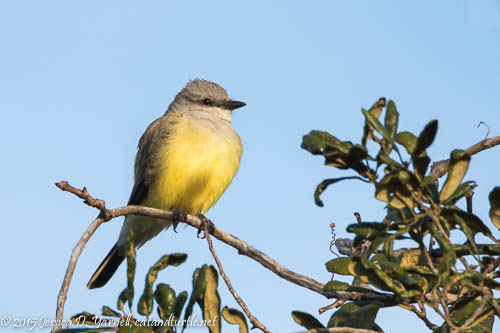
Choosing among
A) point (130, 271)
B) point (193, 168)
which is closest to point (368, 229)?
point (130, 271)

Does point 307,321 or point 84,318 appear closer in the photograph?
point 84,318

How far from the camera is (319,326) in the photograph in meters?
2.75

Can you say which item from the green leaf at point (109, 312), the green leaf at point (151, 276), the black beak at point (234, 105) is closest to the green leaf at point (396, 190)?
the green leaf at point (151, 276)

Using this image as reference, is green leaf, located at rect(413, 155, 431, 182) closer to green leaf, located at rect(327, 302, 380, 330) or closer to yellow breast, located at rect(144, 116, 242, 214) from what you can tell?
green leaf, located at rect(327, 302, 380, 330)

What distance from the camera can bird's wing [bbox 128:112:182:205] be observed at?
6.46 m

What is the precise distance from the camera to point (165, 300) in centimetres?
239

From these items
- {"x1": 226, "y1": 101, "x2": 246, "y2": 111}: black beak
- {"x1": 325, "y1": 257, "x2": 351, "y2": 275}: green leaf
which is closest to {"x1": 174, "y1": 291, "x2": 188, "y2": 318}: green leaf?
{"x1": 325, "y1": 257, "x2": 351, "y2": 275}: green leaf

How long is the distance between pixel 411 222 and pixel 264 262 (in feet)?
5.17

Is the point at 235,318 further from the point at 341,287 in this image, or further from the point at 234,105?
the point at 234,105

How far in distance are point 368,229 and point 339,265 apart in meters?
0.56

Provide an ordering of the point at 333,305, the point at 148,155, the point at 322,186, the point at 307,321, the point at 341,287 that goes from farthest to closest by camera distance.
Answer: the point at 148,155 < the point at 333,305 < the point at 341,287 < the point at 307,321 < the point at 322,186

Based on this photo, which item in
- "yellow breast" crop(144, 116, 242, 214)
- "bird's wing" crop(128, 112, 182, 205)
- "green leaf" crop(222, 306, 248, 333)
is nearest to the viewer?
"green leaf" crop(222, 306, 248, 333)

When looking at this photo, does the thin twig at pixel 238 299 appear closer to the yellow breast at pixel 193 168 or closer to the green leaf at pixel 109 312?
the green leaf at pixel 109 312

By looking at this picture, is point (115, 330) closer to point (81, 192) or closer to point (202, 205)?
point (81, 192)
